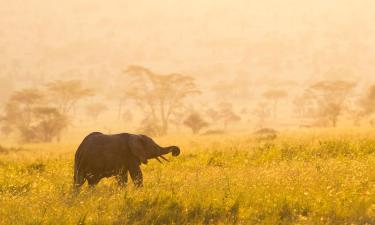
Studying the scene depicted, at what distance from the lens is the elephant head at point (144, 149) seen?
830 cm

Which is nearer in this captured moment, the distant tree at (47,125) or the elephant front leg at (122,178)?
the elephant front leg at (122,178)

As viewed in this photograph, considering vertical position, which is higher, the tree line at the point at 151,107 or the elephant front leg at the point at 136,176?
the tree line at the point at 151,107

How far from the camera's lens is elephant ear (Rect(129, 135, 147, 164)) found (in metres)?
8.28

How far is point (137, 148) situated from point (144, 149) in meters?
0.29

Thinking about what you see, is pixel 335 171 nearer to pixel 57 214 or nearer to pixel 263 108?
pixel 57 214

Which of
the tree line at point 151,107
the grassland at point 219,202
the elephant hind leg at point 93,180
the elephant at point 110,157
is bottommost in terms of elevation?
the grassland at point 219,202

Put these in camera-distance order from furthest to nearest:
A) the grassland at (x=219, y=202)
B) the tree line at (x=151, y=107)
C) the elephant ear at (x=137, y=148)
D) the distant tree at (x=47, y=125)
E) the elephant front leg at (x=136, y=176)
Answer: the tree line at (x=151, y=107) → the distant tree at (x=47, y=125) → the elephant front leg at (x=136, y=176) → the elephant ear at (x=137, y=148) → the grassland at (x=219, y=202)

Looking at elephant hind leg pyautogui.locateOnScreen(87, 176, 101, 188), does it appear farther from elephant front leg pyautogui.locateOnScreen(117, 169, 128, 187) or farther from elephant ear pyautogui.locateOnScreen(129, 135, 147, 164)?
elephant ear pyautogui.locateOnScreen(129, 135, 147, 164)

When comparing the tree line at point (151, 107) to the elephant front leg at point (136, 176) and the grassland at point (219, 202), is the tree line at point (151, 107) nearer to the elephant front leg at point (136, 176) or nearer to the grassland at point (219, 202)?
the elephant front leg at point (136, 176)

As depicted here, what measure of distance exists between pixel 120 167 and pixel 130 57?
182 metres

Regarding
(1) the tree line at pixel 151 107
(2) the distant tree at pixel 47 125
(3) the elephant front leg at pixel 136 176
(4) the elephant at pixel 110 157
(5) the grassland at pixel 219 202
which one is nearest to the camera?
(5) the grassland at pixel 219 202

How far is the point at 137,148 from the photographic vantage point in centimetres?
832

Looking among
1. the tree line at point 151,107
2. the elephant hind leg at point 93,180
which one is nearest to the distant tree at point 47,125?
the tree line at point 151,107

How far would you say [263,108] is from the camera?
80.4 meters
